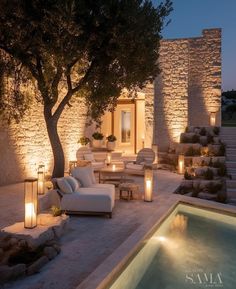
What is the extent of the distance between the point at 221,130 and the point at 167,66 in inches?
142

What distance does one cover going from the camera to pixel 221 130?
13.4 m

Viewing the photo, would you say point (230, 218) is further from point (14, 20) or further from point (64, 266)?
point (14, 20)

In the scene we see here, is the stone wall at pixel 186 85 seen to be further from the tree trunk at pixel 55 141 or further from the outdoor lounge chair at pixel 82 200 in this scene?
the outdoor lounge chair at pixel 82 200

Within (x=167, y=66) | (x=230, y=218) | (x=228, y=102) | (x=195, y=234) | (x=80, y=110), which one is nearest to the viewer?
(x=195, y=234)

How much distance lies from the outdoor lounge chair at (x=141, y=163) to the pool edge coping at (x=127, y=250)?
3.84m

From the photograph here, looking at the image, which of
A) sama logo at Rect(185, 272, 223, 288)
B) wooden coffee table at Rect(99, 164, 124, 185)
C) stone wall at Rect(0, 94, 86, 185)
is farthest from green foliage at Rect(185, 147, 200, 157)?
sama logo at Rect(185, 272, 223, 288)

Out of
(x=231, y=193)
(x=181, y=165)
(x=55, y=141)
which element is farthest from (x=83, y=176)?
(x=181, y=165)

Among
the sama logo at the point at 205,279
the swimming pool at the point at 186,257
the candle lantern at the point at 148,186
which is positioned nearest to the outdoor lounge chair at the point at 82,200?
the swimming pool at the point at 186,257

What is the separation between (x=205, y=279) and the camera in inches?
145

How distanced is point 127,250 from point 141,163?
7273 millimetres

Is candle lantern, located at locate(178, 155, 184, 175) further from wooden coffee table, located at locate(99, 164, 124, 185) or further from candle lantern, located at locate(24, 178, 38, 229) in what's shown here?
candle lantern, located at locate(24, 178, 38, 229)

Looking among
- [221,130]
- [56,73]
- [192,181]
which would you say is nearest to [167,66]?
[221,130]

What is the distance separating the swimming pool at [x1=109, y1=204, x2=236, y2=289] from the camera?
11.6 ft

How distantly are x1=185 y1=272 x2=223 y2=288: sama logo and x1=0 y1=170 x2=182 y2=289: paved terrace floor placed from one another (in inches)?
39.5
